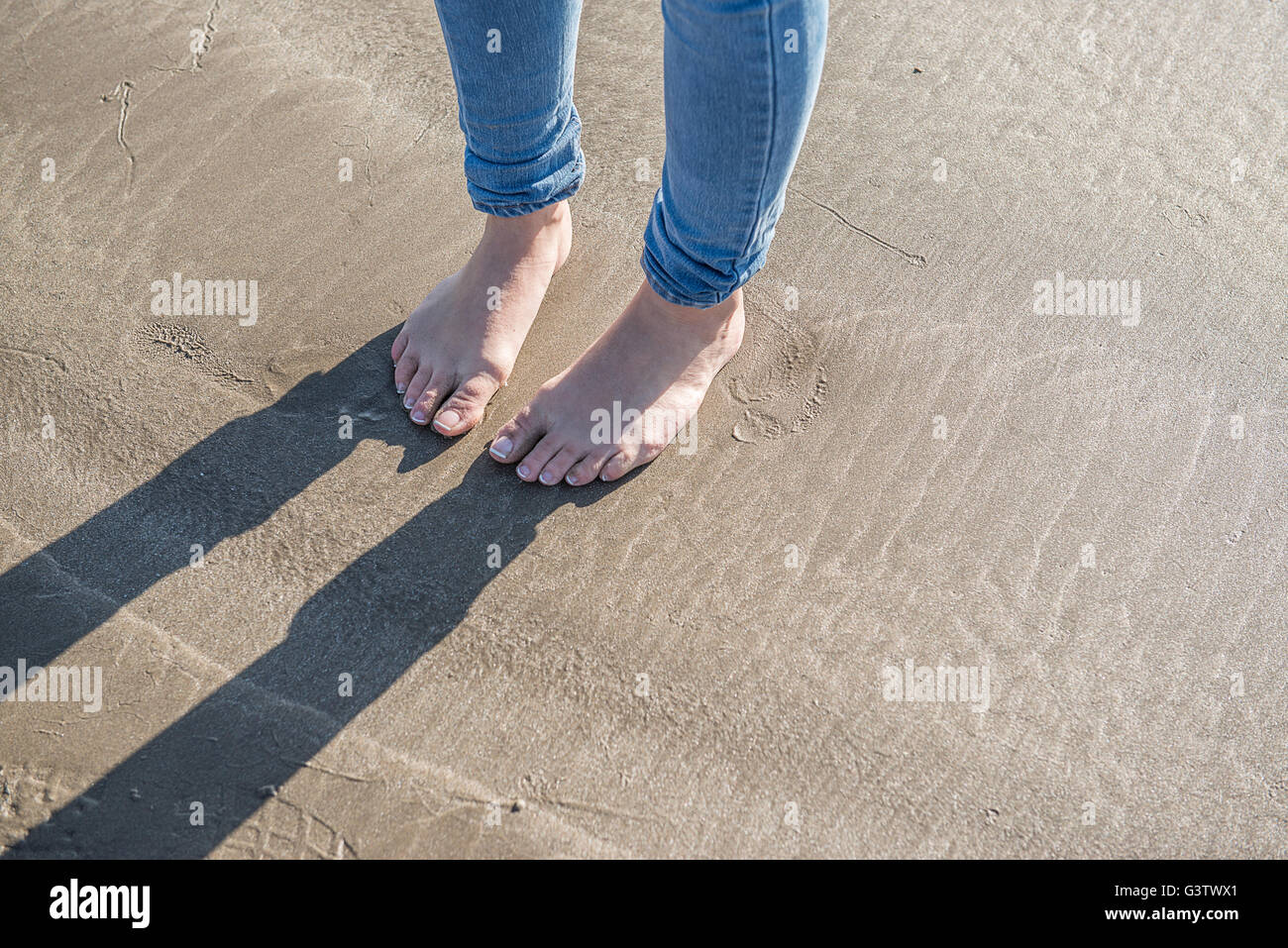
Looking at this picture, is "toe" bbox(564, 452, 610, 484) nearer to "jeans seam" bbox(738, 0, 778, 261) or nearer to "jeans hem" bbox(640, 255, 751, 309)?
"jeans hem" bbox(640, 255, 751, 309)

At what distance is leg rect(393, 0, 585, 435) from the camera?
177 cm

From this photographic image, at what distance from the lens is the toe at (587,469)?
2.02m

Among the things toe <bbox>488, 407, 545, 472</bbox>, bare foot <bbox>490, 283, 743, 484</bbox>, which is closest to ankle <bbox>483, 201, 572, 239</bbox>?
bare foot <bbox>490, 283, 743, 484</bbox>

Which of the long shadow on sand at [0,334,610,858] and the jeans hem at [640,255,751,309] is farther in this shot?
the jeans hem at [640,255,751,309]

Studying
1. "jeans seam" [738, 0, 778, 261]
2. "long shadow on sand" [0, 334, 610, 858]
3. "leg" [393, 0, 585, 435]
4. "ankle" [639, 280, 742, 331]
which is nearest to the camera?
"jeans seam" [738, 0, 778, 261]

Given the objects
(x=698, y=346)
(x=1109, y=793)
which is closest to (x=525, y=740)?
(x=698, y=346)

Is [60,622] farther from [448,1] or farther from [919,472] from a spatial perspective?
[919,472]

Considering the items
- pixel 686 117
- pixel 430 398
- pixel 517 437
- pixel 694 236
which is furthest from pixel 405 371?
pixel 686 117

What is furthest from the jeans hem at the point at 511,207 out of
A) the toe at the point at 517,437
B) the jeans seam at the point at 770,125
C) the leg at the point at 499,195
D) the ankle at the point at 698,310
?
the jeans seam at the point at 770,125

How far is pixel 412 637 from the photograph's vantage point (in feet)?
6.01

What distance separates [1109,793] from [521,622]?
44.0 inches

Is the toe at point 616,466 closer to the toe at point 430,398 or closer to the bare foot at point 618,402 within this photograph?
the bare foot at point 618,402

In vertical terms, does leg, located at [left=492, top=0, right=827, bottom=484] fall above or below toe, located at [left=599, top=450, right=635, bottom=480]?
above

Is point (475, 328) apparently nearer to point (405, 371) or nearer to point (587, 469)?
point (405, 371)
